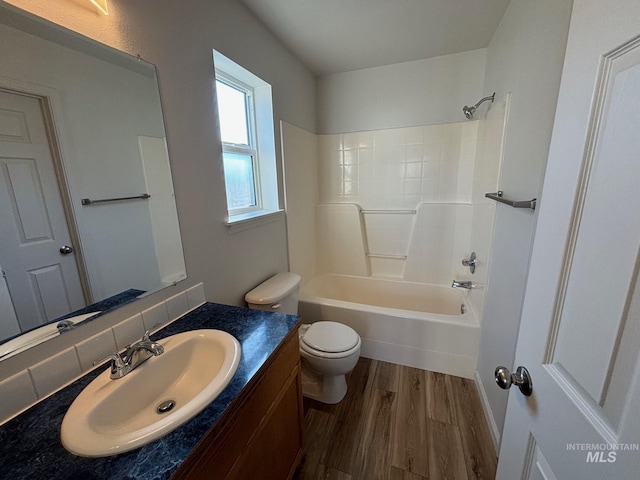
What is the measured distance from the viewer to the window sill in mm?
1473

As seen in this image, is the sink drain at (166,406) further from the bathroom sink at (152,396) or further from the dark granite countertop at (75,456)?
the dark granite countertop at (75,456)

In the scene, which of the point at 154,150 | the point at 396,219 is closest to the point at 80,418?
the point at 154,150

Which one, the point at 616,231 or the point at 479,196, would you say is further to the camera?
the point at 479,196

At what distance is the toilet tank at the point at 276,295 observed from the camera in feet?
5.13

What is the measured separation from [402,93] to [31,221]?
8.31 feet

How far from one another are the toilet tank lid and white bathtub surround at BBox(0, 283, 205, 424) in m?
0.51

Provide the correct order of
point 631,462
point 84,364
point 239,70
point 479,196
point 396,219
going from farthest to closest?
point 396,219 → point 479,196 → point 239,70 → point 84,364 → point 631,462

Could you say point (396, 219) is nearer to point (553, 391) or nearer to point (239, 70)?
point (239, 70)

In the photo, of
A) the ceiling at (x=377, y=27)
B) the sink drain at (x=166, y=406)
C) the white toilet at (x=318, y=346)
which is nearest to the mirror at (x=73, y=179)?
the sink drain at (x=166, y=406)

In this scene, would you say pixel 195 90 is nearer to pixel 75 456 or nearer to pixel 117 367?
pixel 117 367

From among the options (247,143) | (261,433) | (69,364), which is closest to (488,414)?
(261,433)

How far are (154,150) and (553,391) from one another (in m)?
1.39

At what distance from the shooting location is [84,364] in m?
0.82

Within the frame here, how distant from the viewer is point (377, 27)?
1705 millimetres
